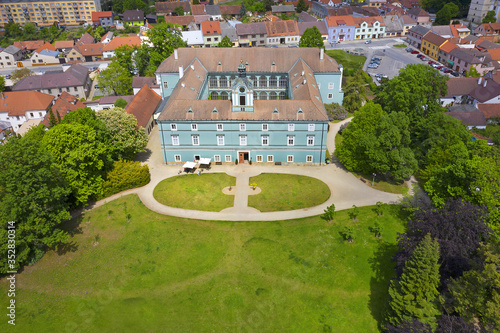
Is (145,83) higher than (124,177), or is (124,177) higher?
(145,83)

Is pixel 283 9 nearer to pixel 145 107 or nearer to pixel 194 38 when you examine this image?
pixel 194 38

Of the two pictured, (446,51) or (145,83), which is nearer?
(145,83)

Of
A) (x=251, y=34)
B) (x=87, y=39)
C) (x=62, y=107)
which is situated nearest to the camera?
(x=62, y=107)

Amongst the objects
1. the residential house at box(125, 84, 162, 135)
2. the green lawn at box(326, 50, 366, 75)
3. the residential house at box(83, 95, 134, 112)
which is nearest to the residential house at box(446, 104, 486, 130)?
the green lawn at box(326, 50, 366, 75)

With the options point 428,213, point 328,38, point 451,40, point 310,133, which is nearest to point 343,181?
point 310,133

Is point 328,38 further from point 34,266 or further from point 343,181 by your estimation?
point 34,266

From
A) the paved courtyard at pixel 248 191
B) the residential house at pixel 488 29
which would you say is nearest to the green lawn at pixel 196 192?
Result: the paved courtyard at pixel 248 191

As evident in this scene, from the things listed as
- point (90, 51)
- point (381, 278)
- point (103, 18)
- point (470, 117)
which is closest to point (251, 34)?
point (90, 51)

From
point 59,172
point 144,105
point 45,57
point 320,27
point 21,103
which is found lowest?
point 21,103
